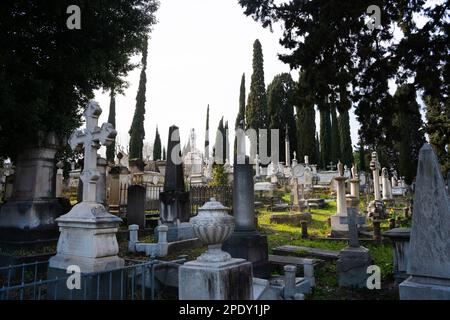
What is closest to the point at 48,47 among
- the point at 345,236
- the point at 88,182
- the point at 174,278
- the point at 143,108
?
the point at 88,182

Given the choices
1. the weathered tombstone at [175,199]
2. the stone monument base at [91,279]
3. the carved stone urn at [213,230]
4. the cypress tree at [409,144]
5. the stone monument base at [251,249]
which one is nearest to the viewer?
the carved stone urn at [213,230]

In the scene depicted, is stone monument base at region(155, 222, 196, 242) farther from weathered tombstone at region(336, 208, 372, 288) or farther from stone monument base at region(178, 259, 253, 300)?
stone monument base at region(178, 259, 253, 300)

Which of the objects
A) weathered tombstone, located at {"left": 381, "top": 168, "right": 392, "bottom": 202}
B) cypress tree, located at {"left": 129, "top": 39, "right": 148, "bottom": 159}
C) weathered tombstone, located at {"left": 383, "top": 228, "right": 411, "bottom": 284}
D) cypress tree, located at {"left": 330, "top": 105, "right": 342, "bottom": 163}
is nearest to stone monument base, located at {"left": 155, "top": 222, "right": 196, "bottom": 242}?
weathered tombstone, located at {"left": 383, "top": 228, "right": 411, "bottom": 284}

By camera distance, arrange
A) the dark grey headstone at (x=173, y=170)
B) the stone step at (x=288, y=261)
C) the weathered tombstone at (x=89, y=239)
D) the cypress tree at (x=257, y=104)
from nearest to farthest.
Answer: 1. the weathered tombstone at (x=89, y=239)
2. the stone step at (x=288, y=261)
3. the dark grey headstone at (x=173, y=170)
4. the cypress tree at (x=257, y=104)

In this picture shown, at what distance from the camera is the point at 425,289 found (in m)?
3.51

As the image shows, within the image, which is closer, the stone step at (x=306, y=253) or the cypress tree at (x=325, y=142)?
the stone step at (x=306, y=253)

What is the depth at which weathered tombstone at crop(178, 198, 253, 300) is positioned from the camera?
300 cm

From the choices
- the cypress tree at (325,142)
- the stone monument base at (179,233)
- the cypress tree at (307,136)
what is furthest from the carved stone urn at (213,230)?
the cypress tree at (325,142)

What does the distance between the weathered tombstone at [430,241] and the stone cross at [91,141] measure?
4.56 meters

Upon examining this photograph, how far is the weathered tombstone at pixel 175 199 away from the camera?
34.1 ft

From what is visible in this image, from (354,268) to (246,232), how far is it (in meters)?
2.32

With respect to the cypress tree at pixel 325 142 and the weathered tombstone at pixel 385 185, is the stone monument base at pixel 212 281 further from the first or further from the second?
the cypress tree at pixel 325 142

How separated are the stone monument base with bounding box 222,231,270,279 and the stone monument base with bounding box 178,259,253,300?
3798 mm

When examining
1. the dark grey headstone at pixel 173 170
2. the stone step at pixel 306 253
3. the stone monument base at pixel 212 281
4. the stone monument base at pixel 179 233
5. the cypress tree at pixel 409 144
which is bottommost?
the stone step at pixel 306 253
